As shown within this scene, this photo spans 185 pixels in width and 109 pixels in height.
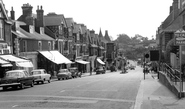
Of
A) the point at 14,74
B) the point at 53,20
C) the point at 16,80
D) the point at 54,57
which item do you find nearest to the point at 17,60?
the point at 14,74

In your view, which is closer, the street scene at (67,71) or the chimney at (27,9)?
the street scene at (67,71)

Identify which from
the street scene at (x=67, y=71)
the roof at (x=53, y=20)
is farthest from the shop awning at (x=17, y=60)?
the roof at (x=53, y=20)

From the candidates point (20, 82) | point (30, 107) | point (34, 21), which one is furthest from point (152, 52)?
point (34, 21)

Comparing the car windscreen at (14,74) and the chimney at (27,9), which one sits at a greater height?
the chimney at (27,9)

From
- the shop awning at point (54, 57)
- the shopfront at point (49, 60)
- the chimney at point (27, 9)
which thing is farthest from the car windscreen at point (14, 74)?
the chimney at point (27, 9)

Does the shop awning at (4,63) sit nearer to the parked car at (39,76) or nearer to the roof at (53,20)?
the parked car at (39,76)

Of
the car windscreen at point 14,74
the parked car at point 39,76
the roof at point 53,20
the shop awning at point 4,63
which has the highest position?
the roof at point 53,20

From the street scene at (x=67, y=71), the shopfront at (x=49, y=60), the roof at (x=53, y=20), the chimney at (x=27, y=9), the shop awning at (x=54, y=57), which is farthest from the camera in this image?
the roof at (x=53, y=20)

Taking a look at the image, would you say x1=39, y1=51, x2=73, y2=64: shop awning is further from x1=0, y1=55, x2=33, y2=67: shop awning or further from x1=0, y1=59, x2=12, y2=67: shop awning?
x1=0, y1=59, x2=12, y2=67: shop awning

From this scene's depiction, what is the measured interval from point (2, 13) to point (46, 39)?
13995mm

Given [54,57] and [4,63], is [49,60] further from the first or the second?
[4,63]

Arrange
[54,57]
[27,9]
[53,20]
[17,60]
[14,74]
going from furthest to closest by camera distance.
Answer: [53,20], [27,9], [54,57], [17,60], [14,74]

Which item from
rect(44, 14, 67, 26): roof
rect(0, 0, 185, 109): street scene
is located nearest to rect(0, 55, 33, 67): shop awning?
rect(0, 0, 185, 109): street scene

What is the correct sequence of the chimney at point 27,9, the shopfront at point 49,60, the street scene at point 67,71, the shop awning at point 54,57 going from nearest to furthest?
1. the street scene at point 67,71
2. the shopfront at point 49,60
3. the shop awning at point 54,57
4. the chimney at point 27,9
